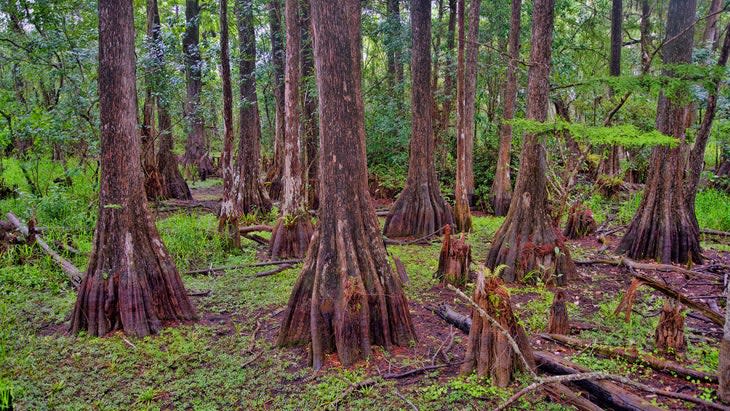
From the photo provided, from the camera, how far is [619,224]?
11.4 meters

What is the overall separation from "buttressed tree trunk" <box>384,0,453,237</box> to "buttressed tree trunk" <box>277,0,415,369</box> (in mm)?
5109

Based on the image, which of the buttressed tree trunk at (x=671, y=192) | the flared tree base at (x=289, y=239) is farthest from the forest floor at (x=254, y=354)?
the flared tree base at (x=289, y=239)

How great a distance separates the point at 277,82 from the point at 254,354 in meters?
9.12

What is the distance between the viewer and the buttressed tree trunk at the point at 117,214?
527 cm

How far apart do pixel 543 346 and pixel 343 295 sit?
6.64 ft

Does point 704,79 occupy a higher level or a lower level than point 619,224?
higher

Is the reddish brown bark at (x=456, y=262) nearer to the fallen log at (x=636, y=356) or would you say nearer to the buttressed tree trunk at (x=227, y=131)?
the fallen log at (x=636, y=356)

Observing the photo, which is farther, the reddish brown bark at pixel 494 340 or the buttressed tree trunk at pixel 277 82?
the buttressed tree trunk at pixel 277 82

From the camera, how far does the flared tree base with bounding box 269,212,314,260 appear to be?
8.42m

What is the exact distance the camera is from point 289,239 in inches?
333

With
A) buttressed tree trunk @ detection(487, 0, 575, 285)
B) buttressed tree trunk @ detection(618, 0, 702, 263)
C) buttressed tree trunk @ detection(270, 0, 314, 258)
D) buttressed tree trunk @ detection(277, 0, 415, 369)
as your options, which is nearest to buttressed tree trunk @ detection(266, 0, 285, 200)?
buttressed tree trunk @ detection(270, 0, 314, 258)

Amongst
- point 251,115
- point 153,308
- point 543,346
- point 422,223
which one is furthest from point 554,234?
point 251,115

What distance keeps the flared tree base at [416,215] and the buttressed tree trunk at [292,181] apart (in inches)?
87.7

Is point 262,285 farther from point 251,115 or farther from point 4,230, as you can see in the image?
point 251,115
